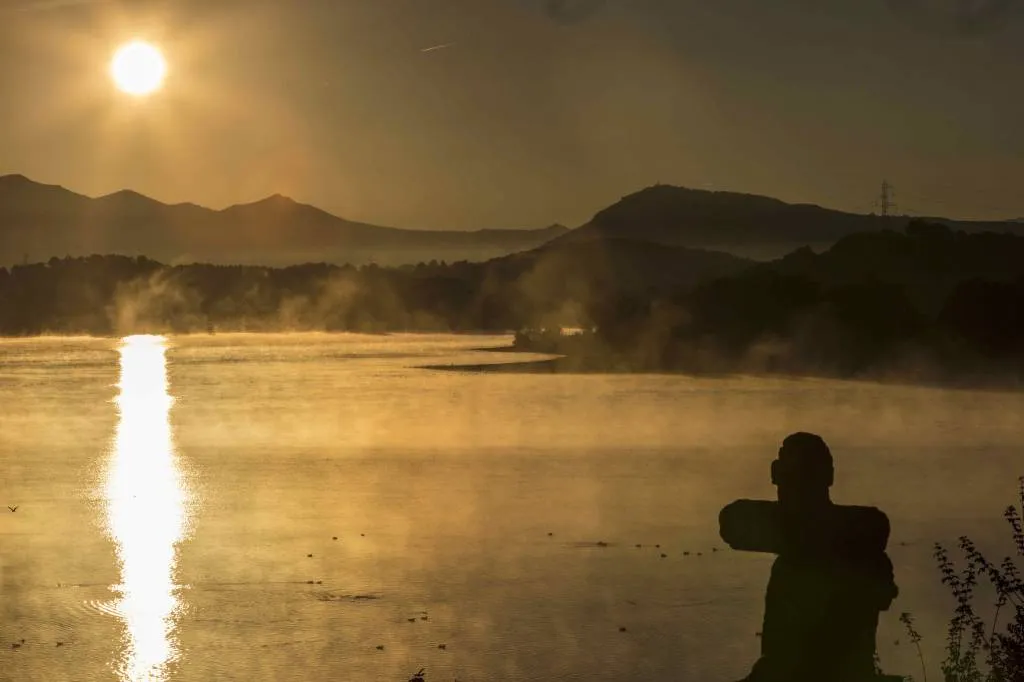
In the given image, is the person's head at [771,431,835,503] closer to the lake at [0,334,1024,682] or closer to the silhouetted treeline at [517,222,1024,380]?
the lake at [0,334,1024,682]

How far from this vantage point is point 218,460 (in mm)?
32125

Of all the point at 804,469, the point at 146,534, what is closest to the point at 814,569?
the point at 804,469

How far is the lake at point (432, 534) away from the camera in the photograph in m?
13.2

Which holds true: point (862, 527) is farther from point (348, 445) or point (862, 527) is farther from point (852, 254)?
point (852, 254)

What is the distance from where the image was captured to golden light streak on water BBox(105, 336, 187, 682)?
Answer: 526 inches

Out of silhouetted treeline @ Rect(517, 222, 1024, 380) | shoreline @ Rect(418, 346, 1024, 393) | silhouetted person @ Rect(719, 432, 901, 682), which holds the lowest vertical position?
silhouetted person @ Rect(719, 432, 901, 682)

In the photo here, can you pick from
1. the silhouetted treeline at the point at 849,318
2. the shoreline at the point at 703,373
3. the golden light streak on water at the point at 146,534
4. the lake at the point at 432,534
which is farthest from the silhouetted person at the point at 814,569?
the silhouetted treeline at the point at 849,318

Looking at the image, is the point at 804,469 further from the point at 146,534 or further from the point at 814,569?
the point at 146,534

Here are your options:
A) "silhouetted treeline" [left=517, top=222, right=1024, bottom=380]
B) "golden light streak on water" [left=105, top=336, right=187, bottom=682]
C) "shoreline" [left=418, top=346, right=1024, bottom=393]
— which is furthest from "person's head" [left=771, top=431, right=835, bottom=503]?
"silhouetted treeline" [left=517, top=222, right=1024, bottom=380]

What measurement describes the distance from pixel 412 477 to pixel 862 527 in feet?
74.3

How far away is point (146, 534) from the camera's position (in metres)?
20.7

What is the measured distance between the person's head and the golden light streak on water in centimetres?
796

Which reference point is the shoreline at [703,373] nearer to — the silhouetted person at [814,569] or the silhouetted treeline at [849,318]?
the silhouetted treeline at [849,318]

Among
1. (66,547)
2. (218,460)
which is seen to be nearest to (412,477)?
(218,460)
